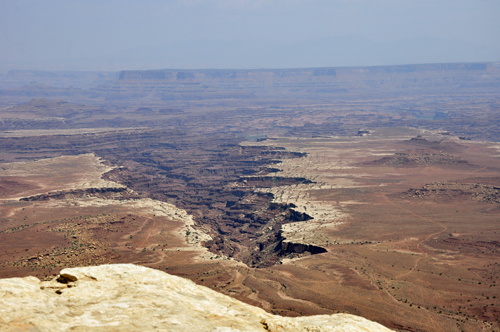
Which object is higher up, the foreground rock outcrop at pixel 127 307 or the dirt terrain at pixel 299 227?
the foreground rock outcrop at pixel 127 307

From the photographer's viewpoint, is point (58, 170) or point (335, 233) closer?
point (335, 233)

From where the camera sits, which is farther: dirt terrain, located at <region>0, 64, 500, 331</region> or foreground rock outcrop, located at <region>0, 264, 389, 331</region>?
dirt terrain, located at <region>0, 64, 500, 331</region>

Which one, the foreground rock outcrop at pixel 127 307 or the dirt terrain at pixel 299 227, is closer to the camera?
the foreground rock outcrop at pixel 127 307

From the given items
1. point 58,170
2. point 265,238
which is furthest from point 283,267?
point 58,170

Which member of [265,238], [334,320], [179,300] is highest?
[179,300]

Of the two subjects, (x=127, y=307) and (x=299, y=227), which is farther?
(x=299, y=227)

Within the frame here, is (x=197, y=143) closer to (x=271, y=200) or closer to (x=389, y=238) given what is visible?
(x=271, y=200)

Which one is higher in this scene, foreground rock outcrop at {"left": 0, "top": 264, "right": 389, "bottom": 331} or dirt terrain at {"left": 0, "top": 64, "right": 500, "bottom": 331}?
foreground rock outcrop at {"left": 0, "top": 264, "right": 389, "bottom": 331}

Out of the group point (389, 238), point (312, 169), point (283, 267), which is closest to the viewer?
point (283, 267)
